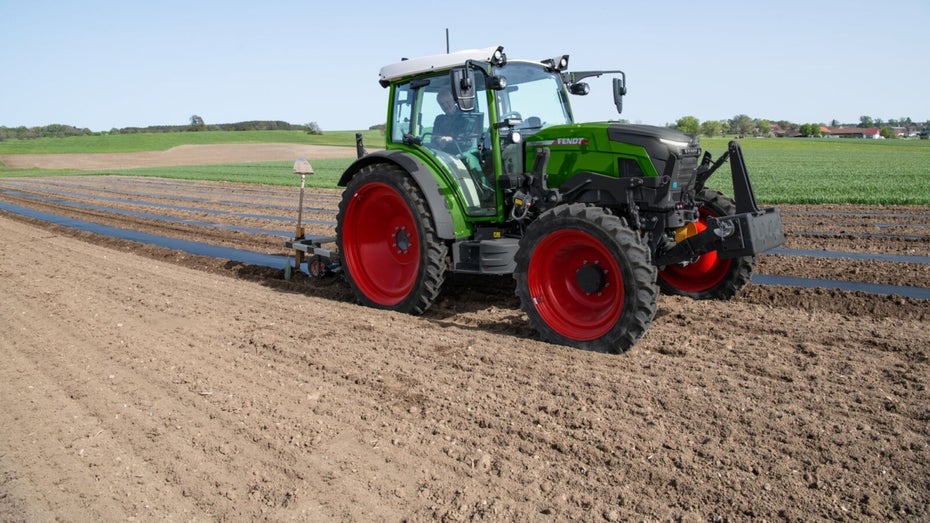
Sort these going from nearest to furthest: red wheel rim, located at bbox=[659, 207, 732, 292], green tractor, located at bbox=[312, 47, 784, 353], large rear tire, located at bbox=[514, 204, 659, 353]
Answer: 1. large rear tire, located at bbox=[514, 204, 659, 353]
2. green tractor, located at bbox=[312, 47, 784, 353]
3. red wheel rim, located at bbox=[659, 207, 732, 292]

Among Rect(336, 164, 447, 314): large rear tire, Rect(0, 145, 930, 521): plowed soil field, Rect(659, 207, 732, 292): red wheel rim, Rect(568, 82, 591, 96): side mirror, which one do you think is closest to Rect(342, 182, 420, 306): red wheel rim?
Rect(336, 164, 447, 314): large rear tire

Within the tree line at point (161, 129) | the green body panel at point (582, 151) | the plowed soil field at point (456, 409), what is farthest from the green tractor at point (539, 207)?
→ the tree line at point (161, 129)

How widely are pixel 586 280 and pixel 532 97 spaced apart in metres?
1.82

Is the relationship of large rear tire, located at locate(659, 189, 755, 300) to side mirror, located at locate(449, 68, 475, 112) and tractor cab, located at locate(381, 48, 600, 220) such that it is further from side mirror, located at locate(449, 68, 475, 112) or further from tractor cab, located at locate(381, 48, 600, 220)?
side mirror, located at locate(449, 68, 475, 112)

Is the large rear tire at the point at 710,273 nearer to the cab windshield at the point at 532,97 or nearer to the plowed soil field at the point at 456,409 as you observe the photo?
the plowed soil field at the point at 456,409

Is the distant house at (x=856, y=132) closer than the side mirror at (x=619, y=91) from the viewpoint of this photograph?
No

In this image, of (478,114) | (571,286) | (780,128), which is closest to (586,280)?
(571,286)

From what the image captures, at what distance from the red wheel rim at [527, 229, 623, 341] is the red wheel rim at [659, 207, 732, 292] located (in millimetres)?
1496

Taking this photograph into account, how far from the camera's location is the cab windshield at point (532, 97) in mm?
5828

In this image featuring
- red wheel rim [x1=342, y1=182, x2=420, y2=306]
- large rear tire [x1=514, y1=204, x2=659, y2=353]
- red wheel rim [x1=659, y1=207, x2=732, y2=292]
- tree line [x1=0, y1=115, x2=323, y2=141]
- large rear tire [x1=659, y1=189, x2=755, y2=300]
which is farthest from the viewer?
tree line [x1=0, y1=115, x2=323, y2=141]

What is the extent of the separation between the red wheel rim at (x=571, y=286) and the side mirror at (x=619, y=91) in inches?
71.6

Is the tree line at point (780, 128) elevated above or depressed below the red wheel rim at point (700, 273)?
above

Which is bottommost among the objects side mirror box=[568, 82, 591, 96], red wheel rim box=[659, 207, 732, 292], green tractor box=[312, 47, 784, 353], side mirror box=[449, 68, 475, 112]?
red wheel rim box=[659, 207, 732, 292]

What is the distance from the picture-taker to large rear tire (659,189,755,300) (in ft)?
19.9
